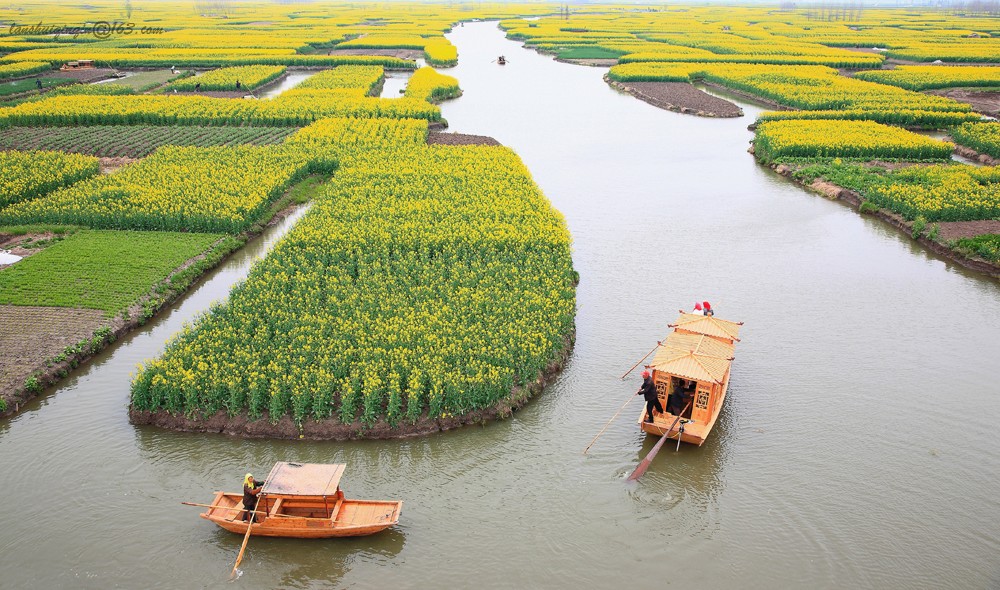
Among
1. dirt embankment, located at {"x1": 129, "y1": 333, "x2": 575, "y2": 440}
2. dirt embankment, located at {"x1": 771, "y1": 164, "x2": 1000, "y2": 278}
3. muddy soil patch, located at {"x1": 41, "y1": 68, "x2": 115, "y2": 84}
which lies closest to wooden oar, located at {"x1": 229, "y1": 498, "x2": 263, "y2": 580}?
dirt embankment, located at {"x1": 129, "y1": 333, "x2": 575, "y2": 440}

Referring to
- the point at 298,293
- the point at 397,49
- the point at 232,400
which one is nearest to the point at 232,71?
the point at 397,49

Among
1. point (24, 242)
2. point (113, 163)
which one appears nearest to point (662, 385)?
point (24, 242)

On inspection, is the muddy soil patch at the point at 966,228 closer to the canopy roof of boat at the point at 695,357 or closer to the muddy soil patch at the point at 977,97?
the canopy roof of boat at the point at 695,357

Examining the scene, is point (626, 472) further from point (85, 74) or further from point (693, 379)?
point (85, 74)

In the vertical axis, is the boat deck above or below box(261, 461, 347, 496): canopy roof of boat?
below

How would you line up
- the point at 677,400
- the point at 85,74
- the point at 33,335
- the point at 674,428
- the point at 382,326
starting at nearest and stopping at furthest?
the point at 674,428 < the point at 677,400 < the point at 382,326 < the point at 33,335 < the point at 85,74

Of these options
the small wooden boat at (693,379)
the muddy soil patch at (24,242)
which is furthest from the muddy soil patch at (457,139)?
the small wooden boat at (693,379)

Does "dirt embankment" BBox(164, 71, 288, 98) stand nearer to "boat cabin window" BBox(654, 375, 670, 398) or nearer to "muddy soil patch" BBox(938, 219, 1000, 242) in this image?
"muddy soil patch" BBox(938, 219, 1000, 242)
